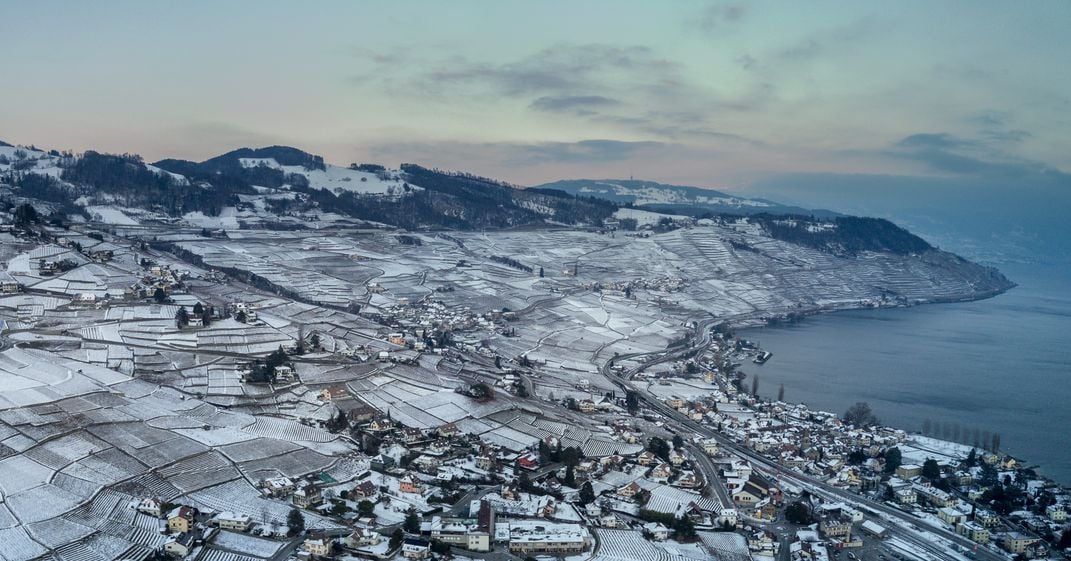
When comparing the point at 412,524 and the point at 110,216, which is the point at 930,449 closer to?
the point at 412,524

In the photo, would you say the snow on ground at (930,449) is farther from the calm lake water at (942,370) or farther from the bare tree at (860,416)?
the calm lake water at (942,370)

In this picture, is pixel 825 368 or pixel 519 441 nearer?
pixel 519 441

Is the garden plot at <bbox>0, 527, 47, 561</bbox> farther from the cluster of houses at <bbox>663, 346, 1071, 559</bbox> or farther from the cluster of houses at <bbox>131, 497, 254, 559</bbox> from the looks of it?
the cluster of houses at <bbox>663, 346, 1071, 559</bbox>

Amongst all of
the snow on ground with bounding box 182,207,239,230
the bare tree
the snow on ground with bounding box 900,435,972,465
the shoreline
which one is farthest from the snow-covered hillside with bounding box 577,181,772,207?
the snow on ground with bounding box 900,435,972,465

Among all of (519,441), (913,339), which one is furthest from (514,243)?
(519,441)

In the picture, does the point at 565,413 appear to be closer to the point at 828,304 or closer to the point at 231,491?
the point at 231,491

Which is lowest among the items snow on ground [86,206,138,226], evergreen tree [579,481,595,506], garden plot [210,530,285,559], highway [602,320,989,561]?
garden plot [210,530,285,559]

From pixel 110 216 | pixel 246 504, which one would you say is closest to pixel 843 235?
pixel 110 216

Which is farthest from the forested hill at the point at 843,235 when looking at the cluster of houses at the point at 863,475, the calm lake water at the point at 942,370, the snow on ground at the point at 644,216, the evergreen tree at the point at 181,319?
the evergreen tree at the point at 181,319
